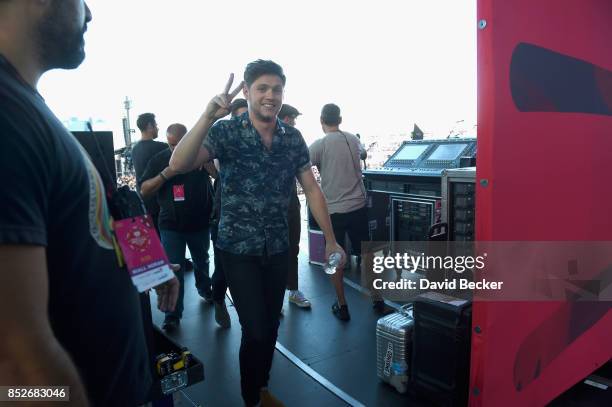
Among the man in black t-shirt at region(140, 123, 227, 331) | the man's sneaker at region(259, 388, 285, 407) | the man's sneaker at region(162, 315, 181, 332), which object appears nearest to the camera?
the man's sneaker at region(259, 388, 285, 407)

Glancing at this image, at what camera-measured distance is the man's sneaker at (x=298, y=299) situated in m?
3.79

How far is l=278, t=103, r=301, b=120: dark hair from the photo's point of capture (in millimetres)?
3547

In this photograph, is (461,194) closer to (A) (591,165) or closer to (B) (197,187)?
(A) (591,165)

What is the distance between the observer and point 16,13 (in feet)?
2.51

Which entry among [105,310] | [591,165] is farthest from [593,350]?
[105,310]

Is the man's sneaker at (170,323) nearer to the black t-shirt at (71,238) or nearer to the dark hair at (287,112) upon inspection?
the dark hair at (287,112)

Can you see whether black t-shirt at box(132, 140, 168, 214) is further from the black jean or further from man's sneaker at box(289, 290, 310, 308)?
the black jean

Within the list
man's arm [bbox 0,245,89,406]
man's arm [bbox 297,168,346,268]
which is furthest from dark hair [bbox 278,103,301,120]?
man's arm [bbox 0,245,89,406]

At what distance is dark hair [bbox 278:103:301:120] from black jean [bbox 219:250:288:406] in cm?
173

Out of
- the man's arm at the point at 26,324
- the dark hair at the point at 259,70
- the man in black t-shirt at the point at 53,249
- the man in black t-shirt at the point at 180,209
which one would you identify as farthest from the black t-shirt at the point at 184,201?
the man's arm at the point at 26,324

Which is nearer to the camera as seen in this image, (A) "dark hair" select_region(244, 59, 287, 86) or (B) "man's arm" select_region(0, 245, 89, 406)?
(B) "man's arm" select_region(0, 245, 89, 406)

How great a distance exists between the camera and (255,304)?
198 centimetres

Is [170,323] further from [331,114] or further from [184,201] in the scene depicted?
[331,114]

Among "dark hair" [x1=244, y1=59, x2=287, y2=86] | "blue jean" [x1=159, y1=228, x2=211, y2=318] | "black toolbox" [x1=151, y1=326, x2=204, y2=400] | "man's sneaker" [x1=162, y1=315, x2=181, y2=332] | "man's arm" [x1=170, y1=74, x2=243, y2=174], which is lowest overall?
"man's sneaker" [x1=162, y1=315, x2=181, y2=332]
